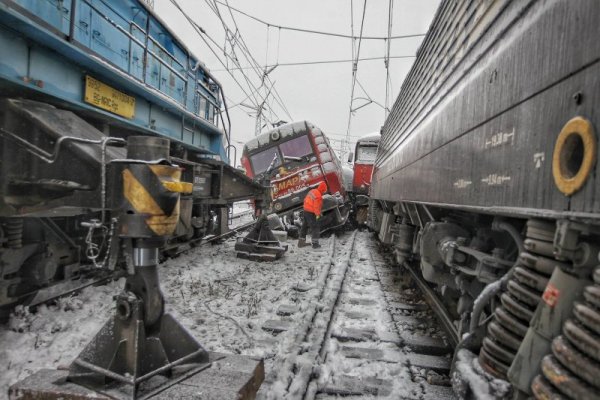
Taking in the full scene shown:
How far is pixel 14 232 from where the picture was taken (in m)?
3.53

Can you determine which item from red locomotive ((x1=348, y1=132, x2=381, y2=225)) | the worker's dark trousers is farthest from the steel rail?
red locomotive ((x1=348, y1=132, x2=381, y2=225))

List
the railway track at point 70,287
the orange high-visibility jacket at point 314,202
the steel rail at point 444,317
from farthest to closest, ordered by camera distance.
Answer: the orange high-visibility jacket at point 314,202
the railway track at point 70,287
the steel rail at point 444,317

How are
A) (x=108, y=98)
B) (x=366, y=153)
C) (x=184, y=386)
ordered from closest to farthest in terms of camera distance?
(x=184, y=386) → (x=108, y=98) → (x=366, y=153)

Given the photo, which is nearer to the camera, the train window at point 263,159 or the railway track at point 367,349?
the railway track at point 367,349

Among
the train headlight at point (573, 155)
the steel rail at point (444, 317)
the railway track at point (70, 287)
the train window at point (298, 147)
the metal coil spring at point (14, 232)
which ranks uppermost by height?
the train window at point (298, 147)

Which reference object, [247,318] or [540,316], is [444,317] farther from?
[540,316]

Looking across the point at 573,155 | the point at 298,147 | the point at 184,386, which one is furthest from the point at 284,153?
the point at 573,155

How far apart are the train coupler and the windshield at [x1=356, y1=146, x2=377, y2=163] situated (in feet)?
28.8

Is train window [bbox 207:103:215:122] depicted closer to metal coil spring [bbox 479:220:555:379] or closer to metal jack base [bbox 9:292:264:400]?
metal jack base [bbox 9:292:264:400]

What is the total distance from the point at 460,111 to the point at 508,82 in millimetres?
828

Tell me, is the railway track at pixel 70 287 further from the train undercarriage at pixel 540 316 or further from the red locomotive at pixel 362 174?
the red locomotive at pixel 362 174

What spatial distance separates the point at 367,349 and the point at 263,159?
33.5 ft

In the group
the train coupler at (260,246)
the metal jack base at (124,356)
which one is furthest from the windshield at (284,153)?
the metal jack base at (124,356)

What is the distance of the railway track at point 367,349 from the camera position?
2961 millimetres
